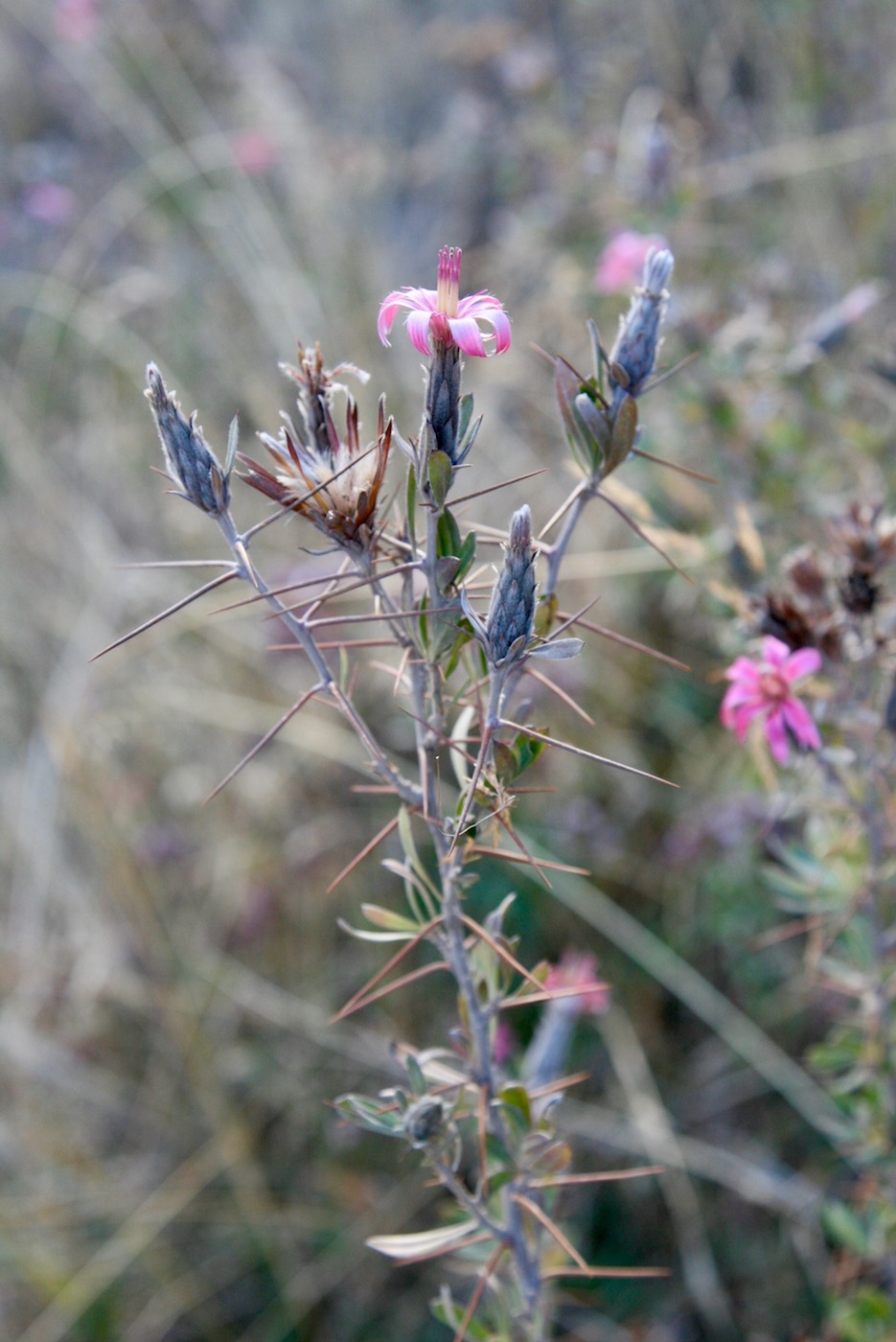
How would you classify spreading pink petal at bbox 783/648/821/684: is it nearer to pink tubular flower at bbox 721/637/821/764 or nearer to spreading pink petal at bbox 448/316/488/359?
pink tubular flower at bbox 721/637/821/764

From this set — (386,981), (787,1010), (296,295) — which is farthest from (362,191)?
(787,1010)

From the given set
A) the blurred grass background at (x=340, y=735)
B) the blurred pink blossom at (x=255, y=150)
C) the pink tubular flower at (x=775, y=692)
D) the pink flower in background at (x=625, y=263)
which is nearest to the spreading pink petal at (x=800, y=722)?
the pink tubular flower at (x=775, y=692)

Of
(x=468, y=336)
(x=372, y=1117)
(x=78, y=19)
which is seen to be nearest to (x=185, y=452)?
(x=468, y=336)

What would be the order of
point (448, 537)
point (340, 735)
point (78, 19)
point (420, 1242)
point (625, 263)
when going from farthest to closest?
point (78, 19), point (340, 735), point (625, 263), point (420, 1242), point (448, 537)

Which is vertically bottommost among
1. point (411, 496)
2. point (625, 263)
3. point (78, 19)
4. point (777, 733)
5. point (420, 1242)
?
point (420, 1242)

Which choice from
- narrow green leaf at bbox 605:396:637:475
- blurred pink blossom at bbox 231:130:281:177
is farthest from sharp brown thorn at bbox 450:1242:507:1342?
blurred pink blossom at bbox 231:130:281:177

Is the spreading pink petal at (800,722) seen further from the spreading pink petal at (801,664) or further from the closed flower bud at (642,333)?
the closed flower bud at (642,333)

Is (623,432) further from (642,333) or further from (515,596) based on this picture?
(515,596)
